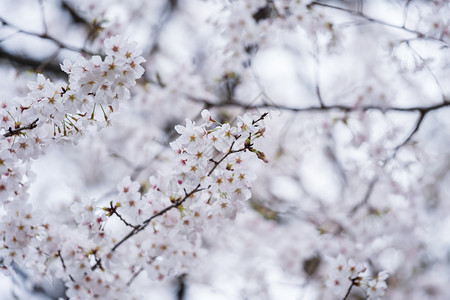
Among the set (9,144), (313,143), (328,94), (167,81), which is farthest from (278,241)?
(9,144)

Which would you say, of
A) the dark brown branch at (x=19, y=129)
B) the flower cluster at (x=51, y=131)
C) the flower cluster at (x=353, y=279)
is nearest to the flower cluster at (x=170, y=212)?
the flower cluster at (x=51, y=131)

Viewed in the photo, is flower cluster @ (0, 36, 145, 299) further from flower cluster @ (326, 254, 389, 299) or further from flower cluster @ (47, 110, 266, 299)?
flower cluster @ (326, 254, 389, 299)

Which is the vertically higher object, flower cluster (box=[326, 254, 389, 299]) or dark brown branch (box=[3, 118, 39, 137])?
flower cluster (box=[326, 254, 389, 299])

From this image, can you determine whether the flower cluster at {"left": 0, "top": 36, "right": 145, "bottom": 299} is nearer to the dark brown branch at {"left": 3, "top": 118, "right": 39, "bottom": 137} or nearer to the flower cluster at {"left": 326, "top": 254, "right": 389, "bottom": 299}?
the dark brown branch at {"left": 3, "top": 118, "right": 39, "bottom": 137}

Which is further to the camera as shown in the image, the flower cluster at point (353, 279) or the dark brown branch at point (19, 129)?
the flower cluster at point (353, 279)

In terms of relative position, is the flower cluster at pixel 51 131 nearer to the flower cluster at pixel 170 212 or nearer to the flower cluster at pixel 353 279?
the flower cluster at pixel 170 212

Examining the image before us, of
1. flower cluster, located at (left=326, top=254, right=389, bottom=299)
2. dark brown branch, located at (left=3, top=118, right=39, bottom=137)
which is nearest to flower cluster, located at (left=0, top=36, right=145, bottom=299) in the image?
dark brown branch, located at (left=3, top=118, right=39, bottom=137)

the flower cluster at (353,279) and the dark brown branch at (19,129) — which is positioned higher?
the flower cluster at (353,279)

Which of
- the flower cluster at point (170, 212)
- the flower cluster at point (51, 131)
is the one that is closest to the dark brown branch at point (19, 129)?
the flower cluster at point (51, 131)

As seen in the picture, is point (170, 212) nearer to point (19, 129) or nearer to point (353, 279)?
point (19, 129)

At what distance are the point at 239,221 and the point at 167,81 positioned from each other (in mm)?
2243

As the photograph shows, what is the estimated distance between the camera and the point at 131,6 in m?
6.28

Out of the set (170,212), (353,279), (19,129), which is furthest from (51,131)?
(353,279)

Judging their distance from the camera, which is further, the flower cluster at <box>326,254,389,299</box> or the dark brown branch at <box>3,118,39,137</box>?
the flower cluster at <box>326,254,389,299</box>
